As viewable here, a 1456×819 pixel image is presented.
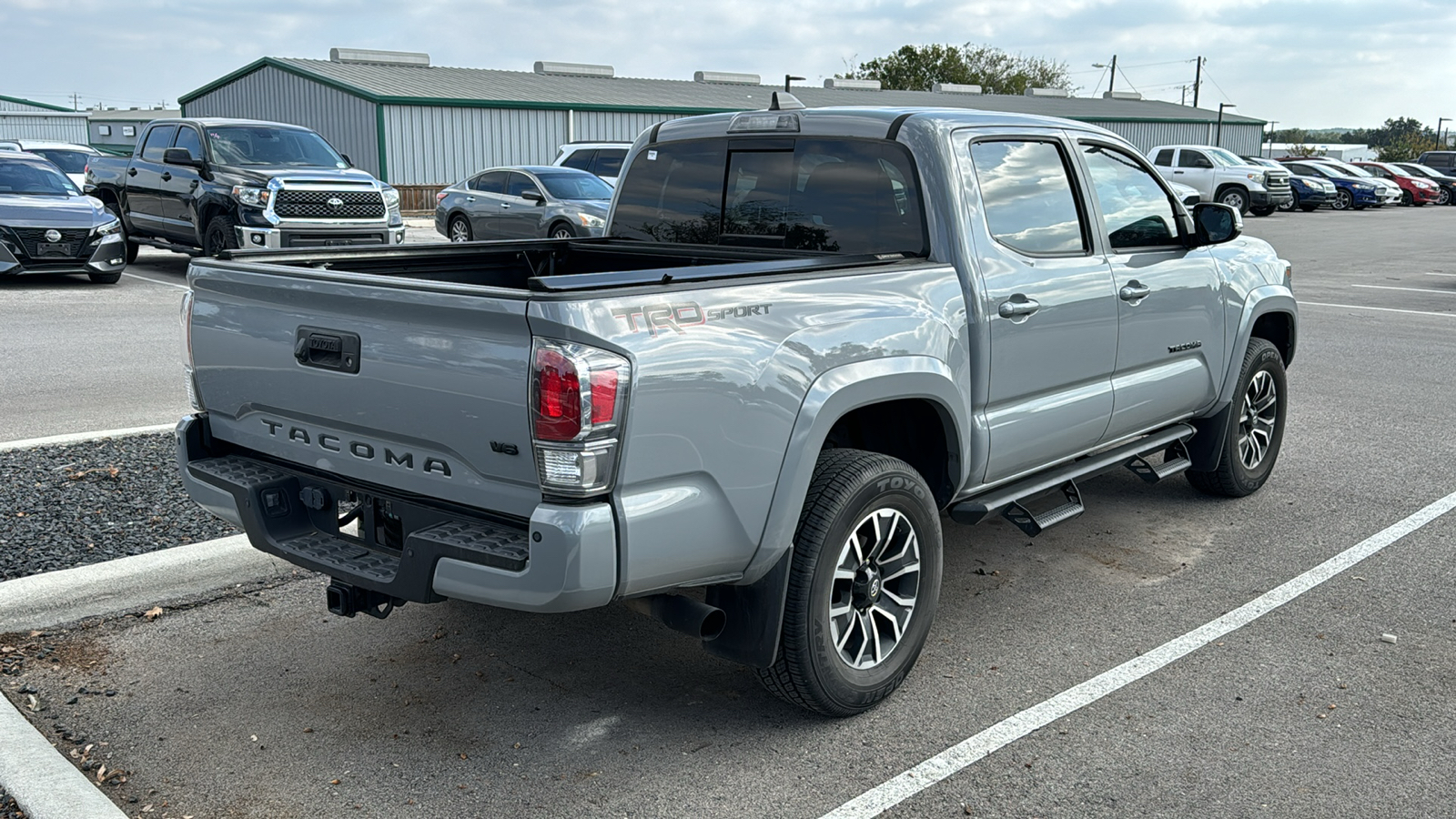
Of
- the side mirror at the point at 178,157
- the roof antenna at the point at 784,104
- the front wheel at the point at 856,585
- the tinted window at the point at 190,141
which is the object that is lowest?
the front wheel at the point at 856,585

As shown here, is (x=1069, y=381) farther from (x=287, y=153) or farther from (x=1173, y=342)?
(x=287, y=153)

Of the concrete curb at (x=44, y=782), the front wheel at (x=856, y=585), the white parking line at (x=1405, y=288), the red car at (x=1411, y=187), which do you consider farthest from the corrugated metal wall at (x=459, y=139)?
the front wheel at (x=856, y=585)

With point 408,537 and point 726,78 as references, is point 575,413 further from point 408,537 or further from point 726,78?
point 726,78

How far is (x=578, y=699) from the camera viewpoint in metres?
4.15

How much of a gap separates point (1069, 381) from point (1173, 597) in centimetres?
105

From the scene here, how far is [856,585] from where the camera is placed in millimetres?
3977

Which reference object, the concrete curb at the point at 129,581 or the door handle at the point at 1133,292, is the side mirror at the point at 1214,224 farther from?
the concrete curb at the point at 129,581

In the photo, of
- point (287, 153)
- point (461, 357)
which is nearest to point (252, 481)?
point (461, 357)

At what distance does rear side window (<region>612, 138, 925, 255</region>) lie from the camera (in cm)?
456

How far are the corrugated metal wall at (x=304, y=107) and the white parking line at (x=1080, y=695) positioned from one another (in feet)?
107

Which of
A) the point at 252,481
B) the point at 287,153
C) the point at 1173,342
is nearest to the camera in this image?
the point at 252,481

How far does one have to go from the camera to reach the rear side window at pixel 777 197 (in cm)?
456

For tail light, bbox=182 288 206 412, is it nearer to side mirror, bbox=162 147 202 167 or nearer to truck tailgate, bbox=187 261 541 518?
A: truck tailgate, bbox=187 261 541 518

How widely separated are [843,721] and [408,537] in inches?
60.3
